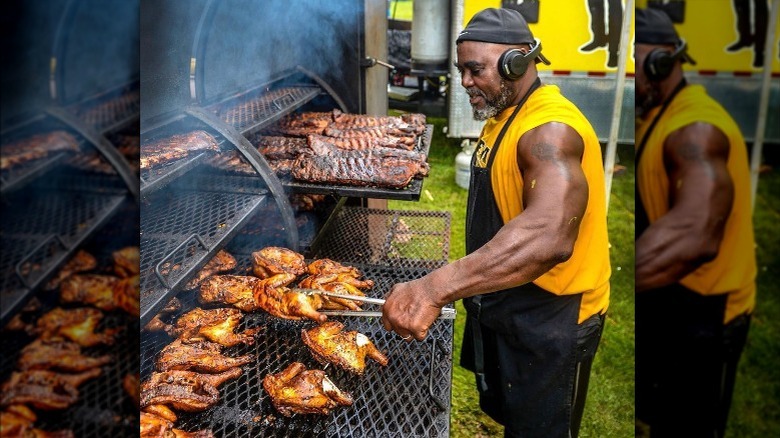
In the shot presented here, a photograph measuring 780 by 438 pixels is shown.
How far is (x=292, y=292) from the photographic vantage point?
10.5ft

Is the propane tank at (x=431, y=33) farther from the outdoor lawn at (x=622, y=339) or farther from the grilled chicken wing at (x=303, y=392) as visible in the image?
the grilled chicken wing at (x=303, y=392)

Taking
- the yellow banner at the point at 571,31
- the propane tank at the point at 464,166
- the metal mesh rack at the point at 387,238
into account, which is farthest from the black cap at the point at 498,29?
the yellow banner at the point at 571,31

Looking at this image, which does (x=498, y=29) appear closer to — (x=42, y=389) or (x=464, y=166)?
(x=42, y=389)

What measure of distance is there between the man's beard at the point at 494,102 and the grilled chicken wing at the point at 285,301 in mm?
1531

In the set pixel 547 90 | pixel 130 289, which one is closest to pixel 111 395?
pixel 130 289

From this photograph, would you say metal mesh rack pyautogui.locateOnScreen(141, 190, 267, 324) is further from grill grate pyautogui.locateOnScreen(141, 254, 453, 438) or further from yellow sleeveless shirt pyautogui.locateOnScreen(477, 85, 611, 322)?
yellow sleeveless shirt pyautogui.locateOnScreen(477, 85, 611, 322)

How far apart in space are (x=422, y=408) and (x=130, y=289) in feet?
7.36

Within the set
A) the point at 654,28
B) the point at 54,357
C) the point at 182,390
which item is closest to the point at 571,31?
the point at 182,390

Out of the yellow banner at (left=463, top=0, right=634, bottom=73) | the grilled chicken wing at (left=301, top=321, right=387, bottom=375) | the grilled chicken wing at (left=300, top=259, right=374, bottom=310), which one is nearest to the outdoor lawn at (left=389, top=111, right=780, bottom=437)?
Result: the grilled chicken wing at (left=301, top=321, right=387, bottom=375)

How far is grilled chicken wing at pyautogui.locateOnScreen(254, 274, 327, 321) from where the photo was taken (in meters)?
3.09

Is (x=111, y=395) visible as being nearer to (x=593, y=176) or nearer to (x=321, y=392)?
(x=321, y=392)

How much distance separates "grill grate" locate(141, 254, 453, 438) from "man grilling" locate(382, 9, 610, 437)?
0.19 metres

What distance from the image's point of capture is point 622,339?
17.3 feet

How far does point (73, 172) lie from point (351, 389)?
93.3 inches
